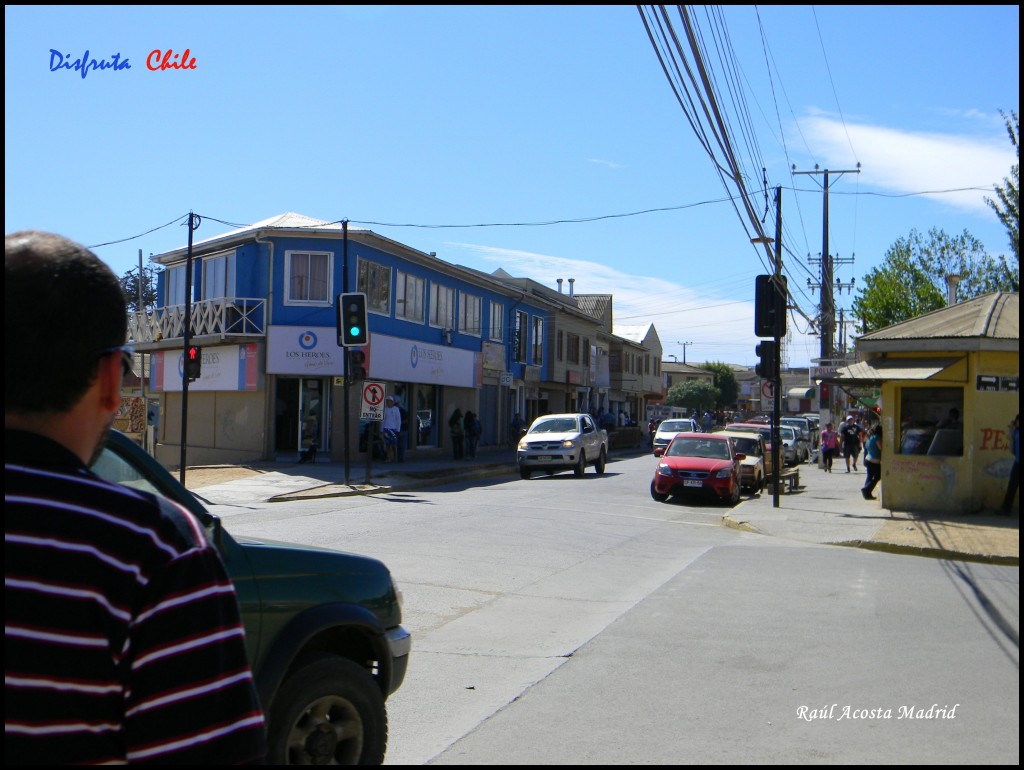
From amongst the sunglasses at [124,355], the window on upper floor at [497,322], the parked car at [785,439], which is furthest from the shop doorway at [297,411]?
the sunglasses at [124,355]

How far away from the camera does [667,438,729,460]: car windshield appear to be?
2133 centimetres

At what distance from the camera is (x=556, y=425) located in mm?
28047

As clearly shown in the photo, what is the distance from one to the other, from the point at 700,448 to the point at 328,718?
60.2 feet

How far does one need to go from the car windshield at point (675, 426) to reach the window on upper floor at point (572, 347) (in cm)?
1069

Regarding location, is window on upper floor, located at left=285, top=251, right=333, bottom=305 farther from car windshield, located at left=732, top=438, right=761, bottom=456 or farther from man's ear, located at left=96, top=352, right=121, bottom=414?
man's ear, located at left=96, top=352, right=121, bottom=414

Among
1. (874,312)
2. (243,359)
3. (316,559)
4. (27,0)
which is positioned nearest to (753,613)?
(316,559)

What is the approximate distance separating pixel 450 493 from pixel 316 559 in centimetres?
1731

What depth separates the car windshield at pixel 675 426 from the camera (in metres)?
39.5

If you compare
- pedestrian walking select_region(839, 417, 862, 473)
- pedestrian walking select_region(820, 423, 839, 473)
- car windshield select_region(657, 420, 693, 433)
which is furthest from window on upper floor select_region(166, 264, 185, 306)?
pedestrian walking select_region(839, 417, 862, 473)

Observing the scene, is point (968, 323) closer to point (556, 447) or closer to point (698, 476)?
point (698, 476)

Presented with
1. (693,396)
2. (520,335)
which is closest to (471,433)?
(520,335)

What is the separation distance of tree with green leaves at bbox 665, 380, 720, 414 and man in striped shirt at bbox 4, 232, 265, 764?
297 feet

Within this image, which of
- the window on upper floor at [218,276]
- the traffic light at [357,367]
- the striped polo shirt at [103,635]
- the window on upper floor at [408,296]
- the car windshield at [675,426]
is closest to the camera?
the striped polo shirt at [103,635]

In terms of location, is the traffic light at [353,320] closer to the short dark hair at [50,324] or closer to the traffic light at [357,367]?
the traffic light at [357,367]
